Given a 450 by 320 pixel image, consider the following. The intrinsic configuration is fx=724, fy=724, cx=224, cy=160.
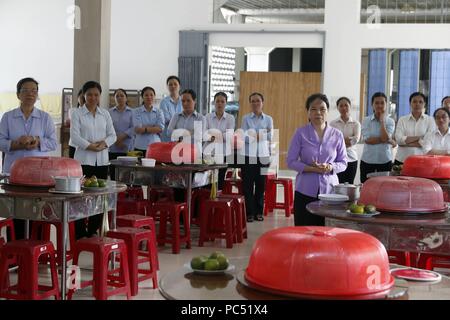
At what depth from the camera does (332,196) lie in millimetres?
4270

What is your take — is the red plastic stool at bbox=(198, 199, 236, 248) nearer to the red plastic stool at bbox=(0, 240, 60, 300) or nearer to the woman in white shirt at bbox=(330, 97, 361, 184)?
the woman in white shirt at bbox=(330, 97, 361, 184)

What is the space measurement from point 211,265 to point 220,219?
4.61m

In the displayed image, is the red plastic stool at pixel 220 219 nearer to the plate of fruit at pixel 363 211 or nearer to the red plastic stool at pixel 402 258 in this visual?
the red plastic stool at pixel 402 258

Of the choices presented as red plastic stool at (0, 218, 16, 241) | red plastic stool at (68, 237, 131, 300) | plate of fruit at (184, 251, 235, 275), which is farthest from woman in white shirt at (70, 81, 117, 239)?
plate of fruit at (184, 251, 235, 275)

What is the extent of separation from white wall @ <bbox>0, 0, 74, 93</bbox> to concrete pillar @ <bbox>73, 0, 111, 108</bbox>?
4.81m

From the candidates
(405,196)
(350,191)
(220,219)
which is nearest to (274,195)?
(220,219)

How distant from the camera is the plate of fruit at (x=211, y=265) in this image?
8.45 ft

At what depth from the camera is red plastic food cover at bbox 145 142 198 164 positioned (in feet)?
22.0

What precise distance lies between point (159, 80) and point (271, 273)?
10.3 metres

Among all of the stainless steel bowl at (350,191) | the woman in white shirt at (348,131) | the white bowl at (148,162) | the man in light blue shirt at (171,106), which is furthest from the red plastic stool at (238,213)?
the stainless steel bowl at (350,191)

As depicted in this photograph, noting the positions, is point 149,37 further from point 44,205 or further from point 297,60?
point 44,205

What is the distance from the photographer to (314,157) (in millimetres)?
4883

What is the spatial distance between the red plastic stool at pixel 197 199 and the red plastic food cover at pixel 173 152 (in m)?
0.79
